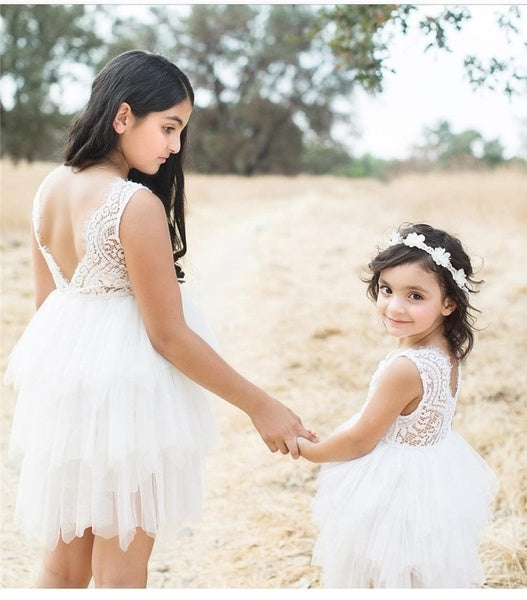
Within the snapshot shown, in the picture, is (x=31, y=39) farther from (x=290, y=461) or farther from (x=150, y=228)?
(x=150, y=228)

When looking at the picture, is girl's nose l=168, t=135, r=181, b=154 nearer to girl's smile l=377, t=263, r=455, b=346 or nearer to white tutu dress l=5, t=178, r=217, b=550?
white tutu dress l=5, t=178, r=217, b=550

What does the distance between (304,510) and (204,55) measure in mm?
23403

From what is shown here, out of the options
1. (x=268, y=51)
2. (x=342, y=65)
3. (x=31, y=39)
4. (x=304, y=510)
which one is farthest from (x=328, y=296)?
(x=268, y=51)

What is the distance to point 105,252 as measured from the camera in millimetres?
1777

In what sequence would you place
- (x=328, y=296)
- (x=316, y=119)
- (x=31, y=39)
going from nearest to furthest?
1. (x=328, y=296)
2. (x=31, y=39)
3. (x=316, y=119)

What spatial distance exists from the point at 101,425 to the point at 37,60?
19.9 m

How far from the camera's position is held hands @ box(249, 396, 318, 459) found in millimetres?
1969

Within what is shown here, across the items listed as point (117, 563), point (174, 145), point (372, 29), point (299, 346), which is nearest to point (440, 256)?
point (174, 145)

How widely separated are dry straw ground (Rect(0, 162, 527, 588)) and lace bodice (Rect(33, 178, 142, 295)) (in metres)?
0.40

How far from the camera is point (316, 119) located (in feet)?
86.7

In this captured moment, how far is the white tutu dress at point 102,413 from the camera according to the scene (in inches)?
68.8

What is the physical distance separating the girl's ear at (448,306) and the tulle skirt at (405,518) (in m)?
0.36

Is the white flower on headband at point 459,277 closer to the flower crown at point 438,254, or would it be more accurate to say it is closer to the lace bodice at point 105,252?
the flower crown at point 438,254

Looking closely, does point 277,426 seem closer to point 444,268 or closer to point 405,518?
point 405,518
